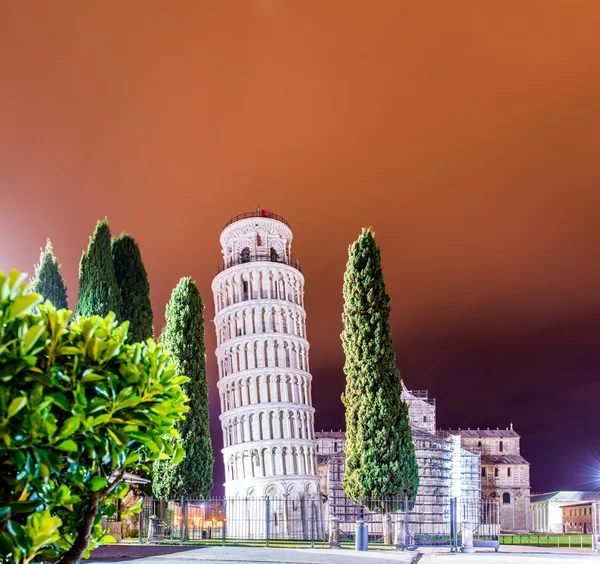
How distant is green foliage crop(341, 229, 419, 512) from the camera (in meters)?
27.7

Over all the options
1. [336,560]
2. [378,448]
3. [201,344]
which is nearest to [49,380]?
[336,560]

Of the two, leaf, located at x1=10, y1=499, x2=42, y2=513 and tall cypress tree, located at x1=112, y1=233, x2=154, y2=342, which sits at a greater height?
tall cypress tree, located at x1=112, y1=233, x2=154, y2=342

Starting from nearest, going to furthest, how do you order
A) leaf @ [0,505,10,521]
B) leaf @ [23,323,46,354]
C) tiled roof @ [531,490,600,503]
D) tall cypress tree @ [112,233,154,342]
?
1. leaf @ [23,323,46,354]
2. leaf @ [0,505,10,521]
3. tall cypress tree @ [112,233,154,342]
4. tiled roof @ [531,490,600,503]

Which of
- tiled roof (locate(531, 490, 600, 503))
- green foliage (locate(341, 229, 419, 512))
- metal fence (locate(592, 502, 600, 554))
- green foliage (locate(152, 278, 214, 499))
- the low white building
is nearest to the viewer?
metal fence (locate(592, 502, 600, 554))

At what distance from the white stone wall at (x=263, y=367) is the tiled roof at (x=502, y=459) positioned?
40.3 m

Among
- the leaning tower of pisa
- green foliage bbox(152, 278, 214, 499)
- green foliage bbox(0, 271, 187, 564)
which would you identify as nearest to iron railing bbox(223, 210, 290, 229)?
the leaning tower of pisa

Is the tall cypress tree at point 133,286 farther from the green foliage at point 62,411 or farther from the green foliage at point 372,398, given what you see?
the green foliage at point 62,411

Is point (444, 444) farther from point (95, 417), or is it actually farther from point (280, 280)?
point (95, 417)

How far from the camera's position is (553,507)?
3775 inches

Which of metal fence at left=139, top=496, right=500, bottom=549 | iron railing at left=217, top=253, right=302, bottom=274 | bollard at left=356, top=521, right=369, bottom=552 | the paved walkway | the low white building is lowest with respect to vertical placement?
the low white building

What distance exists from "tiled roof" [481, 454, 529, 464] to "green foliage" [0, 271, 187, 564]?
86821 millimetres

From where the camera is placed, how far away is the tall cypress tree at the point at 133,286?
3478cm

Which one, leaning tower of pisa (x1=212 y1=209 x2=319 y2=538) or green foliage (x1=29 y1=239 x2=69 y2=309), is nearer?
green foliage (x1=29 y1=239 x2=69 y2=309)

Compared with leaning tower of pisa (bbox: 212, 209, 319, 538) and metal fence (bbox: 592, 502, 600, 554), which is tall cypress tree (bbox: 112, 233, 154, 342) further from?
metal fence (bbox: 592, 502, 600, 554)
